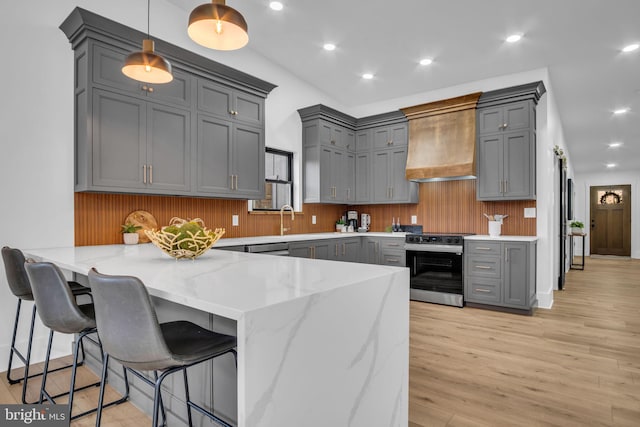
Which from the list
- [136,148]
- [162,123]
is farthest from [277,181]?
[136,148]

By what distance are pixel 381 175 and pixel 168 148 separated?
10.6 ft

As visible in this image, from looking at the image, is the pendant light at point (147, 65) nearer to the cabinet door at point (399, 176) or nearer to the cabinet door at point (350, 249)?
the cabinet door at point (350, 249)

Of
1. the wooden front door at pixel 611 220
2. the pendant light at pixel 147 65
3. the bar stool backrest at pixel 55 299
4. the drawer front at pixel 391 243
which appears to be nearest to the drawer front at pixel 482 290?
the drawer front at pixel 391 243

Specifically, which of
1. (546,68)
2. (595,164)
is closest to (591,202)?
(595,164)

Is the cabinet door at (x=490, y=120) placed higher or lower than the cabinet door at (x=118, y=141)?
higher

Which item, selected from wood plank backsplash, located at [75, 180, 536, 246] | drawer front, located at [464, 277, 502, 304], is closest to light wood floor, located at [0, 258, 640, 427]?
drawer front, located at [464, 277, 502, 304]

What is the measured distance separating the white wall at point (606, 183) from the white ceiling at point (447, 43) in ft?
21.6

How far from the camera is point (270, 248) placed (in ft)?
12.6

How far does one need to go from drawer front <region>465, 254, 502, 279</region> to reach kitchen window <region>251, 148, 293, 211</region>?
8.08 ft

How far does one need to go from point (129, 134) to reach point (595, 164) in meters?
12.4

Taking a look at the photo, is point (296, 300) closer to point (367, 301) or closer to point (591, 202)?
point (367, 301)

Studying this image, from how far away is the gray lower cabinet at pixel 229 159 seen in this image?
11.8ft

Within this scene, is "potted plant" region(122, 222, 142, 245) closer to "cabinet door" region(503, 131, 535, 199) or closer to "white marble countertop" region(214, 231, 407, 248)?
"white marble countertop" region(214, 231, 407, 248)

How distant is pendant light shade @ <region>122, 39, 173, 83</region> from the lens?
226 centimetres
